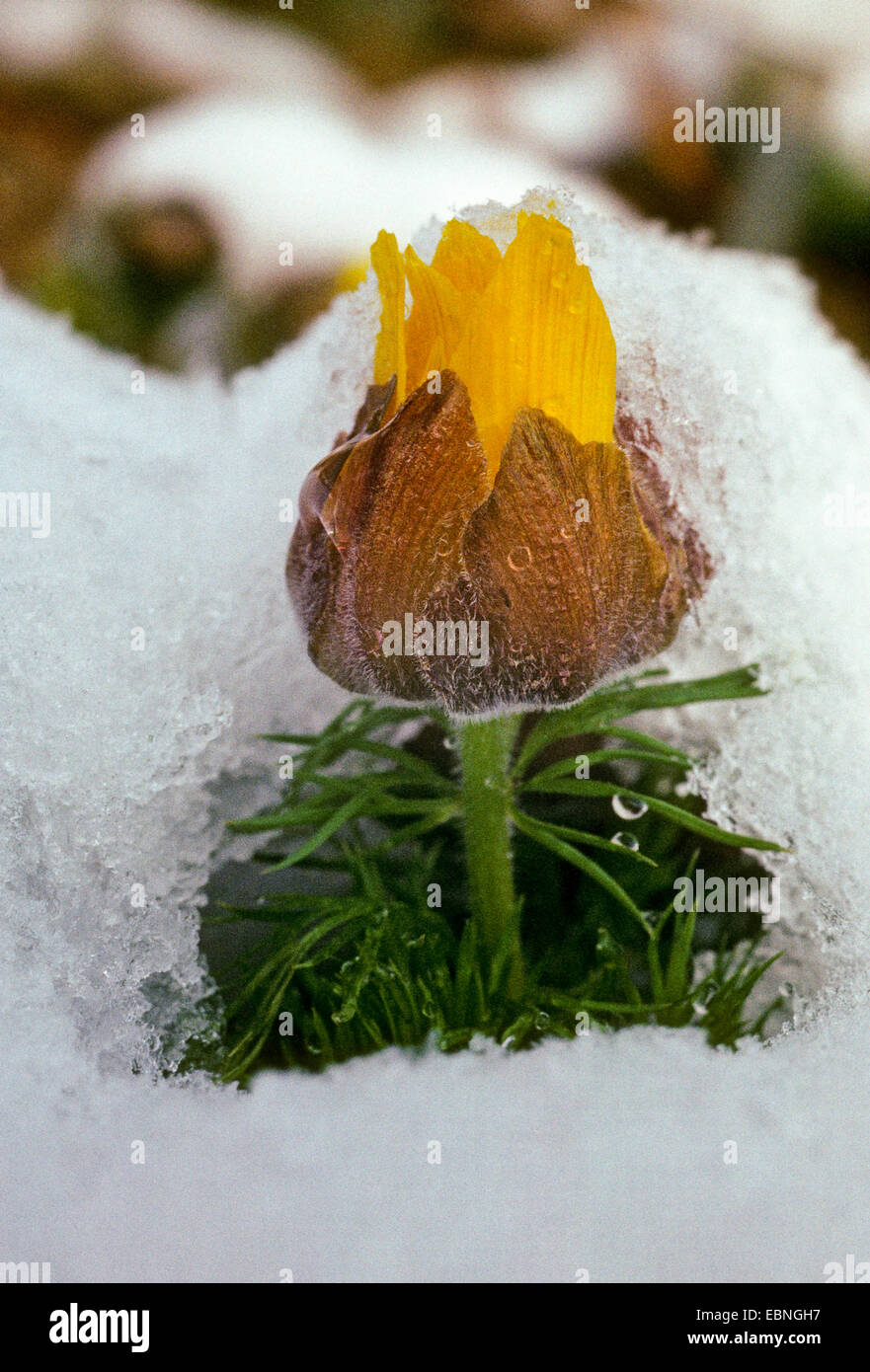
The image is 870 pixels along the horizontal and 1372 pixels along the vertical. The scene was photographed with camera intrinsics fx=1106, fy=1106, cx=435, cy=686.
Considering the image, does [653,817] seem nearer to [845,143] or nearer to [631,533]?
[631,533]

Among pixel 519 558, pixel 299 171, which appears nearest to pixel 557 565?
pixel 519 558

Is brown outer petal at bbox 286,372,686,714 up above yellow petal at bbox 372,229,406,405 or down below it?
below

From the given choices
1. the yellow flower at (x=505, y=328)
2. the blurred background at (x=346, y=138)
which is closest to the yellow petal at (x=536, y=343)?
the yellow flower at (x=505, y=328)

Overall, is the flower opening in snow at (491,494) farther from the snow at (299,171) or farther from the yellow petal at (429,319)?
the snow at (299,171)

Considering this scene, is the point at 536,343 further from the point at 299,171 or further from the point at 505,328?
the point at 299,171

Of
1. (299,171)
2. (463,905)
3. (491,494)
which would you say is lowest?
(463,905)

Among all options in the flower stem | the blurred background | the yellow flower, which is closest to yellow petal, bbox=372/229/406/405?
the yellow flower

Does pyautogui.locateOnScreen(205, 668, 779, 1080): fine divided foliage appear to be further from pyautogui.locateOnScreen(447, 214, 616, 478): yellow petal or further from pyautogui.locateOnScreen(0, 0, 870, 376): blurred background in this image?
pyautogui.locateOnScreen(0, 0, 870, 376): blurred background
